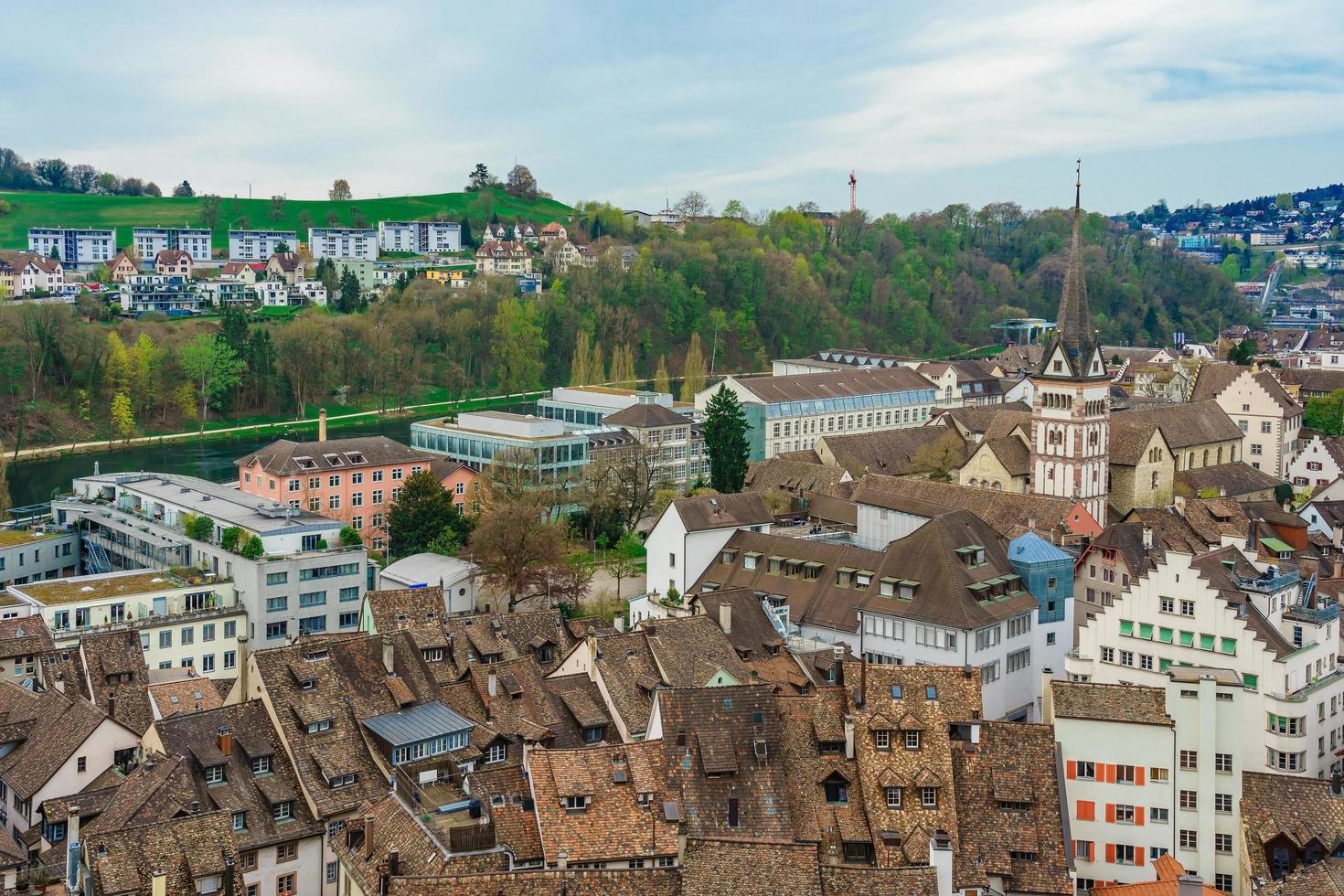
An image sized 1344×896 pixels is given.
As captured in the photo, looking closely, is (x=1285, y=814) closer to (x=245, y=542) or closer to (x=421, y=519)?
(x=245, y=542)

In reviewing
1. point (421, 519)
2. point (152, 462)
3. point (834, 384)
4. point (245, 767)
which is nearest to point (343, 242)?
point (152, 462)

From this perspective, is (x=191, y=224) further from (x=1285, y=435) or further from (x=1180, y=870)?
(x=1180, y=870)

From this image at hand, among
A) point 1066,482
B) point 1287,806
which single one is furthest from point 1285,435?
point 1287,806

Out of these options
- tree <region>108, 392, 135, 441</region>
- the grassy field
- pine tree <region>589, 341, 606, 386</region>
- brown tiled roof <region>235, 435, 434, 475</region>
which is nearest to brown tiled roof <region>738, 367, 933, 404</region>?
brown tiled roof <region>235, 435, 434, 475</region>

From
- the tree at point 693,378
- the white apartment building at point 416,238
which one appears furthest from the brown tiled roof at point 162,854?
the white apartment building at point 416,238

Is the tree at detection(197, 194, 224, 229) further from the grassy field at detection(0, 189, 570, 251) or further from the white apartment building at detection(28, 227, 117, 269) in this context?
the white apartment building at detection(28, 227, 117, 269)

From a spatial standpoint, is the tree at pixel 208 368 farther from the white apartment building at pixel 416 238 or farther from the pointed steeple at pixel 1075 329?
the white apartment building at pixel 416 238
